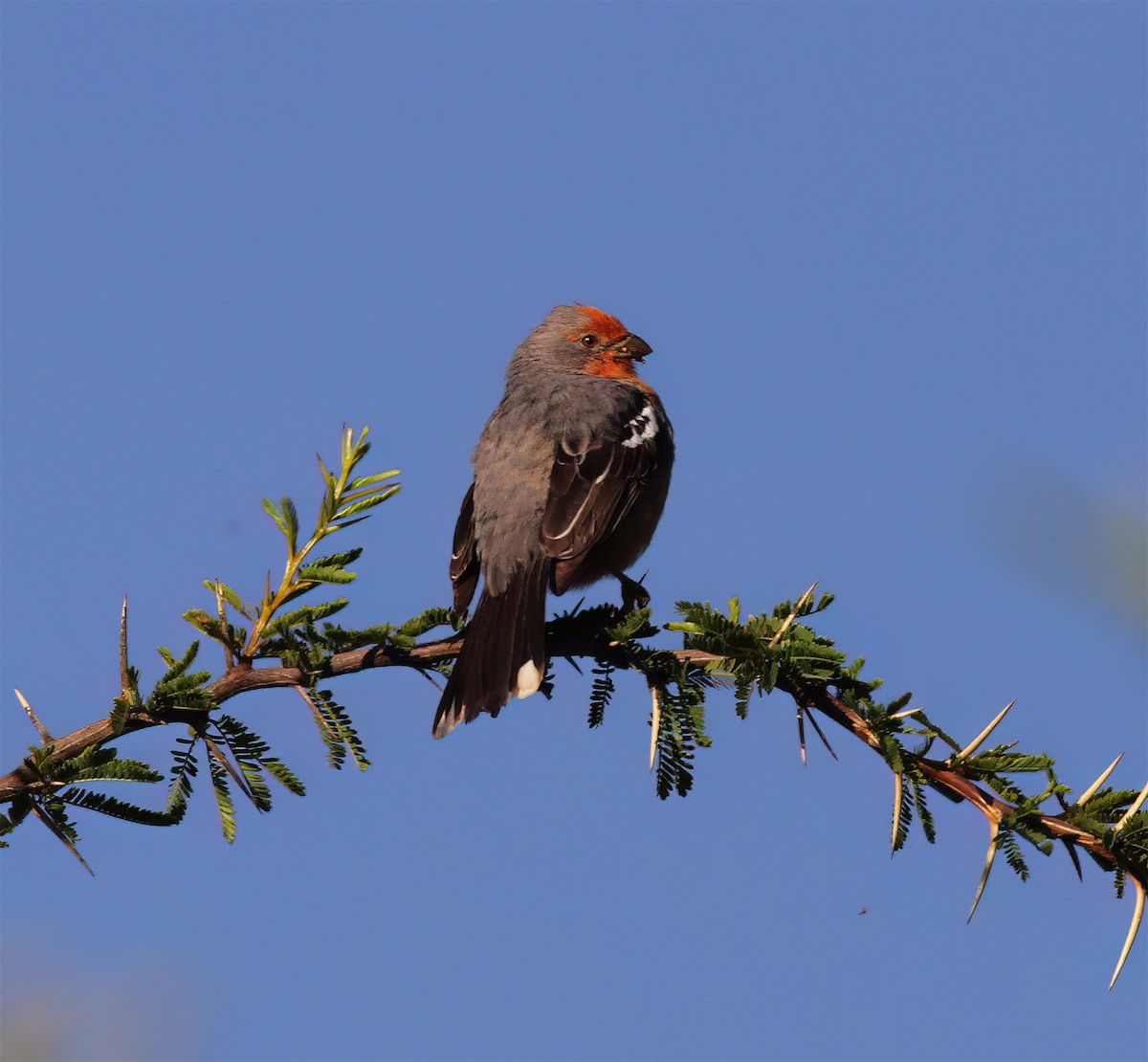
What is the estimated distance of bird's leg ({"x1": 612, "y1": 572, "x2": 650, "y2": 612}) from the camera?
6434mm

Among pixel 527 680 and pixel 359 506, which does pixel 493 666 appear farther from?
pixel 359 506

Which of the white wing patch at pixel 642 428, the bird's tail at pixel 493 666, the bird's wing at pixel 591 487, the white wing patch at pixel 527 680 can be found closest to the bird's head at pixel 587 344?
the white wing patch at pixel 642 428

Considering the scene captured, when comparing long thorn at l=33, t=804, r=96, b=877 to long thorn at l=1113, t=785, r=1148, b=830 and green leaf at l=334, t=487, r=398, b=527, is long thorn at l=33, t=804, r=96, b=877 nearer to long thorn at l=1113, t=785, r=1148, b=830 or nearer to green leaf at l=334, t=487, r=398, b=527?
green leaf at l=334, t=487, r=398, b=527

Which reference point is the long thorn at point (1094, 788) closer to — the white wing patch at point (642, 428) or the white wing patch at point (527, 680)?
the white wing patch at point (527, 680)

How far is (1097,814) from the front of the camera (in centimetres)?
334

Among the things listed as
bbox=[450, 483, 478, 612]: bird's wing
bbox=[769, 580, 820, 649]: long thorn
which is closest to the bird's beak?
bbox=[450, 483, 478, 612]: bird's wing

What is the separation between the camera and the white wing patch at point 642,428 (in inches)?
259

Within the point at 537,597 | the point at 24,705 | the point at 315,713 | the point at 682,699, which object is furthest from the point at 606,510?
the point at 24,705

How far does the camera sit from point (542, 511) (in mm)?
5996

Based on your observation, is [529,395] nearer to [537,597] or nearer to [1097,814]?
[537,597]

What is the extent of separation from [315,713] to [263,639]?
25 cm

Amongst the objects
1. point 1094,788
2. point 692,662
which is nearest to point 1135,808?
point 1094,788

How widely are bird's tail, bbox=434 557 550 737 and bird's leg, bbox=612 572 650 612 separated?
133 centimetres

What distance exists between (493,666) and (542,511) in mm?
1454
